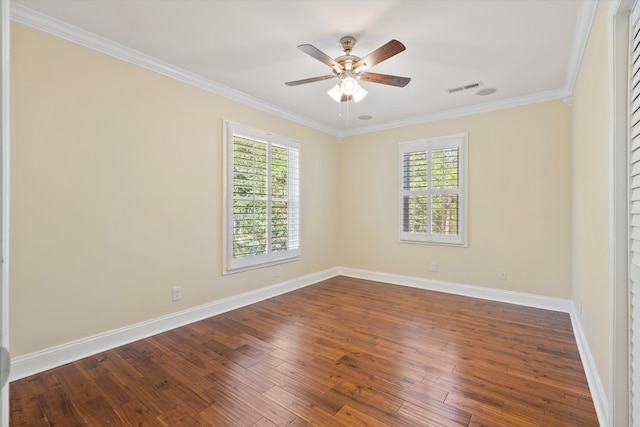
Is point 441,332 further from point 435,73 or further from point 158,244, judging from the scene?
point 158,244

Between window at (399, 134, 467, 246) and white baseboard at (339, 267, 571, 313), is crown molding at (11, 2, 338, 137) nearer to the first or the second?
window at (399, 134, 467, 246)

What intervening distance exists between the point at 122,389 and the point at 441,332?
2.67 m

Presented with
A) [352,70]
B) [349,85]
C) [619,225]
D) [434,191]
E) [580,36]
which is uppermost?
[580,36]

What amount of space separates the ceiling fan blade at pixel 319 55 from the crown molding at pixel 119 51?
1.56 metres

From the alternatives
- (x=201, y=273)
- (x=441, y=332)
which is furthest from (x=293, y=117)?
(x=441, y=332)

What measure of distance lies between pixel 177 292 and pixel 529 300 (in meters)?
4.11

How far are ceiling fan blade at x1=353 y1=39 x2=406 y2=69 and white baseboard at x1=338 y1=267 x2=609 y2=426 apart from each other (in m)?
2.46

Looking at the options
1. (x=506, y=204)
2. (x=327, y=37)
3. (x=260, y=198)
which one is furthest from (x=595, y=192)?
(x=260, y=198)

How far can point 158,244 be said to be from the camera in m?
2.89

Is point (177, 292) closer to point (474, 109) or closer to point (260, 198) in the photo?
point (260, 198)

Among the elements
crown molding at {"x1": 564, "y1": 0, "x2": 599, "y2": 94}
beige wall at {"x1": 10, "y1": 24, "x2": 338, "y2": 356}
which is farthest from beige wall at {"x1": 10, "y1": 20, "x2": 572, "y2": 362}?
crown molding at {"x1": 564, "y1": 0, "x2": 599, "y2": 94}

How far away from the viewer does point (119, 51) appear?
8.45 ft

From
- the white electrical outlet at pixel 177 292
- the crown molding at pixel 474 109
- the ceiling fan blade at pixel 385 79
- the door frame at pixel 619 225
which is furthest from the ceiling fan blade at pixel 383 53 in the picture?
the white electrical outlet at pixel 177 292

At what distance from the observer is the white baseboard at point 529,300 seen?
1794 mm
